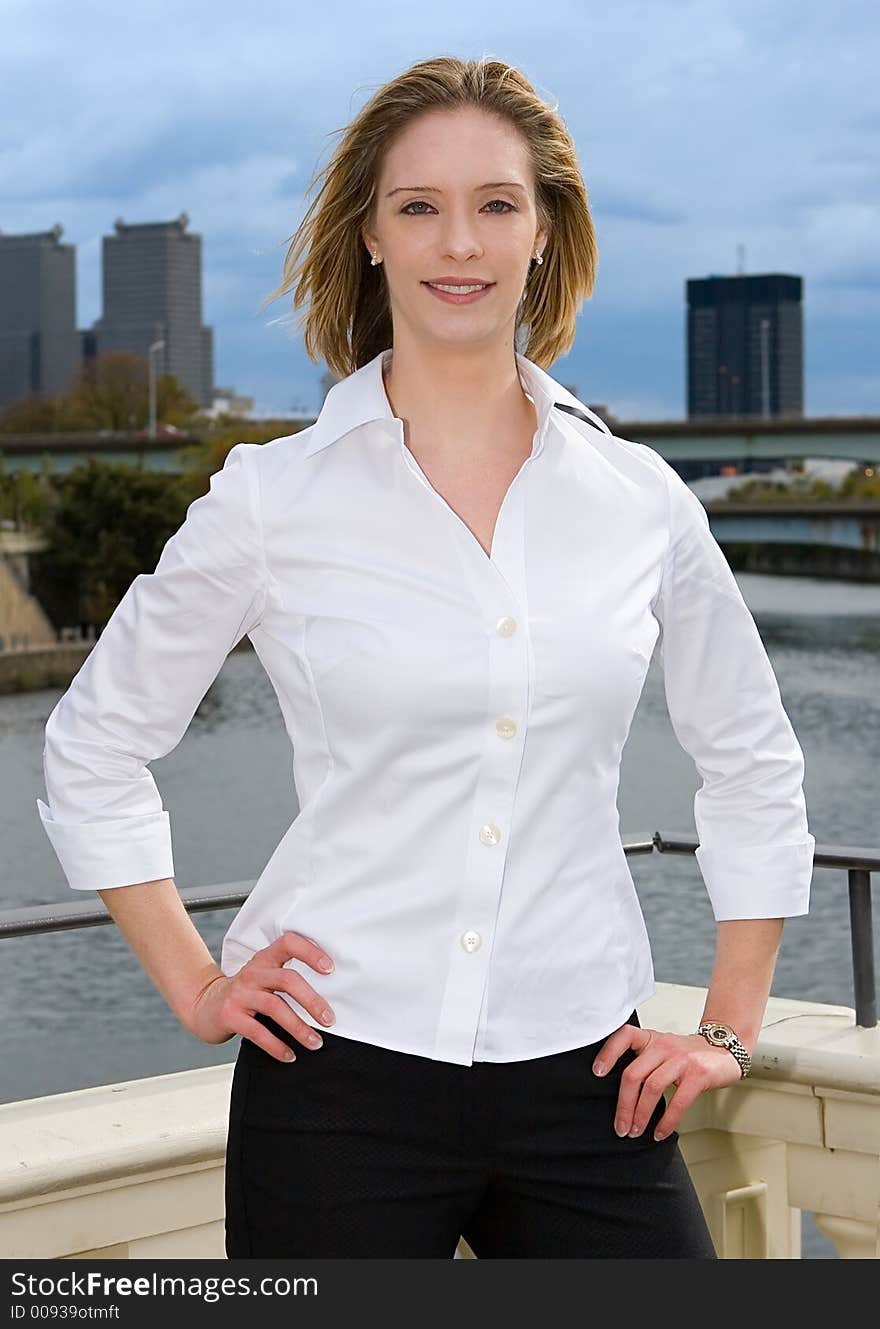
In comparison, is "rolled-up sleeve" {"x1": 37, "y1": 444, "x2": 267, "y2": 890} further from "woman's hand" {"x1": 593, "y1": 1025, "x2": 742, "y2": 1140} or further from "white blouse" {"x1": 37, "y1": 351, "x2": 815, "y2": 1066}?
"woman's hand" {"x1": 593, "y1": 1025, "x2": 742, "y2": 1140}

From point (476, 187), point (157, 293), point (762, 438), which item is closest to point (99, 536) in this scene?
point (762, 438)

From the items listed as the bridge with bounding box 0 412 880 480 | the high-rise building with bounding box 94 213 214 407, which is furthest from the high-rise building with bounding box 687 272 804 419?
the bridge with bounding box 0 412 880 480

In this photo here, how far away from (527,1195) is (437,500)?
1.89ft

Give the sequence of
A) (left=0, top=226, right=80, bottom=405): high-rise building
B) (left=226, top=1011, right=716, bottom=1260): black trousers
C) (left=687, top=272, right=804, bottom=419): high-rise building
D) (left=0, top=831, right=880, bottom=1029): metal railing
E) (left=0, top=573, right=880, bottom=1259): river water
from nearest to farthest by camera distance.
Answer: (left=226, top=1011, right=716, bottom=1260): black trousers < (left=0, top=831, right=880, bottom=1029): metal railing < (left=0, top=573, right=880, bottom=1259): river water < (left=0, top=226, right=80, bottom=405): high-rise building < (left=687, top=272, right=804, bottom=419): high-rise building

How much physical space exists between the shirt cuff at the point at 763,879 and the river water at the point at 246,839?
8.90 metres

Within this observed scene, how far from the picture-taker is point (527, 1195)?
56.1 inches

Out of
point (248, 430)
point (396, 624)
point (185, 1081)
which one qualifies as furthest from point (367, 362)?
point (248, 430)

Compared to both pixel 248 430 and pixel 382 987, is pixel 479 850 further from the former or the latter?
pixel 248 430

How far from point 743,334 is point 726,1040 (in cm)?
11536

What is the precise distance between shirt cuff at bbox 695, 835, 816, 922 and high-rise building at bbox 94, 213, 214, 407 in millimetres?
111125

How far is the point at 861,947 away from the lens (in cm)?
215

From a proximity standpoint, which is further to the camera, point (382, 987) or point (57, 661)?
point (57, 661)

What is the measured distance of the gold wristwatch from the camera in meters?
1.56

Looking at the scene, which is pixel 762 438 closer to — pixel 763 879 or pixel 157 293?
pixel 763 879
